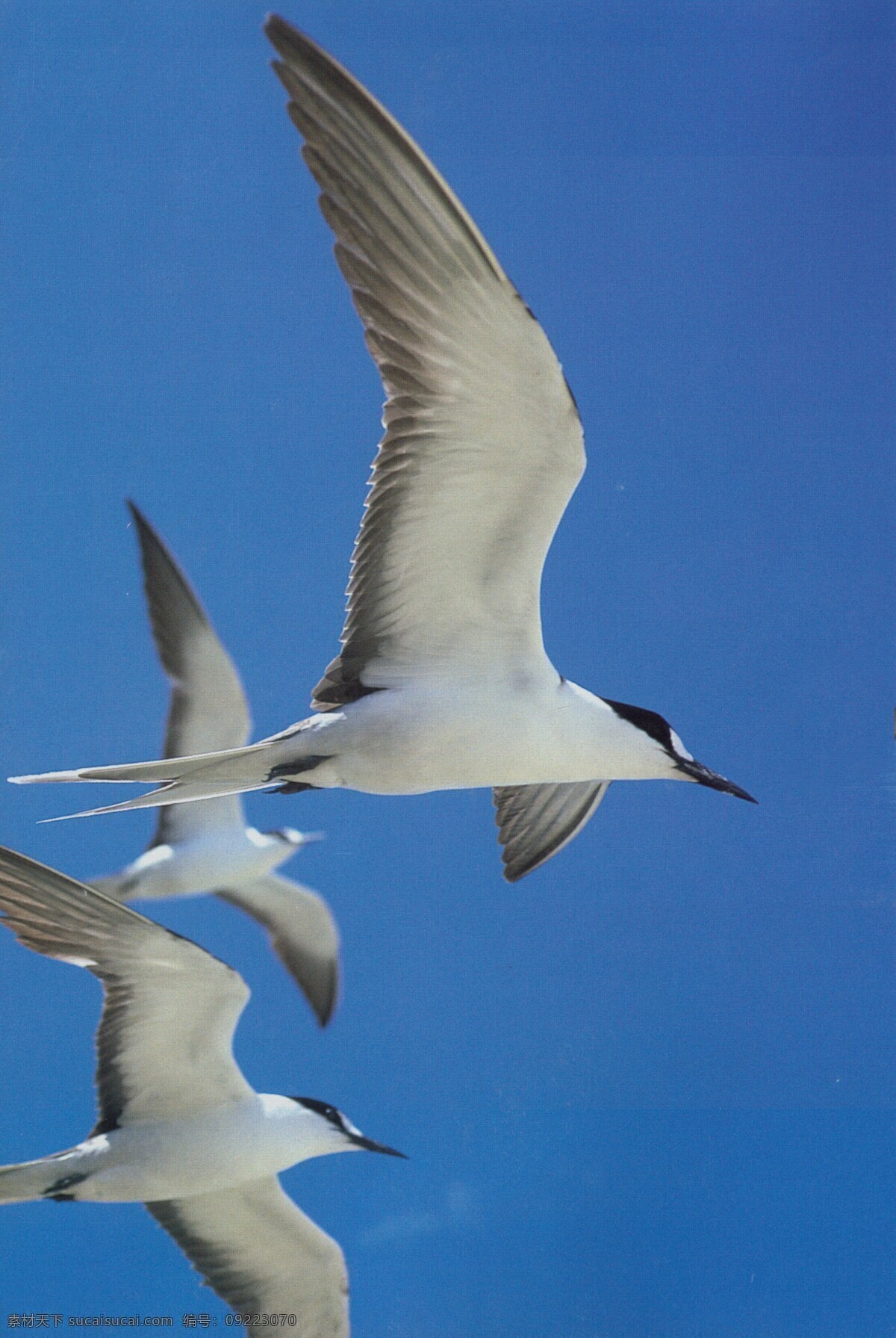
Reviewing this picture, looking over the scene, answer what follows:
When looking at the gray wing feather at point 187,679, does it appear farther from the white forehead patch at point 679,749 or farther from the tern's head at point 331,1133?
the white forehead patch at point 679,749

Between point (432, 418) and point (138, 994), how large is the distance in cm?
96

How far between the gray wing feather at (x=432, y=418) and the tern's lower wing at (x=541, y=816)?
0.31 metres

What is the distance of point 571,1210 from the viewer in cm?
208

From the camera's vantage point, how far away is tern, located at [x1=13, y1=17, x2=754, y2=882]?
124 cm

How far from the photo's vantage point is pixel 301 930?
2262mm

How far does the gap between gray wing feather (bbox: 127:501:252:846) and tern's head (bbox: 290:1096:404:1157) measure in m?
0.62

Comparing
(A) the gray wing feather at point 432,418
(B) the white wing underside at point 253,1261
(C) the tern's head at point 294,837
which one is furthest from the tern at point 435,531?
(B) the white wing underside at point 253,1261

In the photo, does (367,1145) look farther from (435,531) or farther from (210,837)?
(435,531)

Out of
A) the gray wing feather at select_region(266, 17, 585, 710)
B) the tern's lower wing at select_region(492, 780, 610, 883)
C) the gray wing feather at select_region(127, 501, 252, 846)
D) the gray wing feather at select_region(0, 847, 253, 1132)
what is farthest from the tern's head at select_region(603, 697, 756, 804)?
the gray wing feather at select_region(127, 501, 252, 846)

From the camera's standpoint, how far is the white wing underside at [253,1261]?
6.61 ft

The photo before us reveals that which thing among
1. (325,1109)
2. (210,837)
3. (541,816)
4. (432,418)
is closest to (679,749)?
(541,816)

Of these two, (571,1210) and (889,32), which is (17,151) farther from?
(571,1210)

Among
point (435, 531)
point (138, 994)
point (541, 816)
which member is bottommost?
point (138, 994)

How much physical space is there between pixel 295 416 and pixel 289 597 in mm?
300
